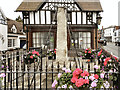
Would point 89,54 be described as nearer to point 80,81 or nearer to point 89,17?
point 89,17

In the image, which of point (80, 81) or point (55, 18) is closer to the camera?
point (80, 81)

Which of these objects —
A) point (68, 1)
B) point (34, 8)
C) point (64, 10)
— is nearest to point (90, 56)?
point (64, 10)

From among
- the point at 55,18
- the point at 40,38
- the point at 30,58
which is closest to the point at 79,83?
the point at 30,58

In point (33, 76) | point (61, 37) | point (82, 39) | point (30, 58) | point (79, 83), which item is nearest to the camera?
point (79, 83)

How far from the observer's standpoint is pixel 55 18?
39.2 ft

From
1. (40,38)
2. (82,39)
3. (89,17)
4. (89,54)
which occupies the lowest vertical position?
(89,54)

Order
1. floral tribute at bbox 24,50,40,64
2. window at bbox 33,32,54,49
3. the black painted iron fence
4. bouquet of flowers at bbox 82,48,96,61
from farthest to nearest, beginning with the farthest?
window at bbox 33,32,54,49 < bouquet of flowers at bbox 82,48,96,61 < floral tribute at bbox 24,50,40,64 < the black painted iron fence

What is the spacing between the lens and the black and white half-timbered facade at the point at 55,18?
1213 centimetres

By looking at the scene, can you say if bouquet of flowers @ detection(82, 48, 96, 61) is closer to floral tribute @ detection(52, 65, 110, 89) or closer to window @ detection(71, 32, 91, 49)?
window @ detection(71, 32, 91, 49)

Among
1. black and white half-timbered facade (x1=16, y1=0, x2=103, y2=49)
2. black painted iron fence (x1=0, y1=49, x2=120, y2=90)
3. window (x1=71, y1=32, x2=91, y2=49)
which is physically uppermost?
black and white half-timbered facade (x1=16, y1=0, x2=103, y2=49)

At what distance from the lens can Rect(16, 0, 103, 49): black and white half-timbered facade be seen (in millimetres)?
12133

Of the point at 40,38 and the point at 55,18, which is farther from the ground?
the point at 55,18

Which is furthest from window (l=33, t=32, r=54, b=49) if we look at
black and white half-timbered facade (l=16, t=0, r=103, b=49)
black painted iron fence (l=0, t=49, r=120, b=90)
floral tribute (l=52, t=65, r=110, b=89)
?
floral tribute (l=52, t=65, r=110, b=89)

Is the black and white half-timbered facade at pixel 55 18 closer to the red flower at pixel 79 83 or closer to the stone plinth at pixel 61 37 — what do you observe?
the stone plinth at pixel 61 37
